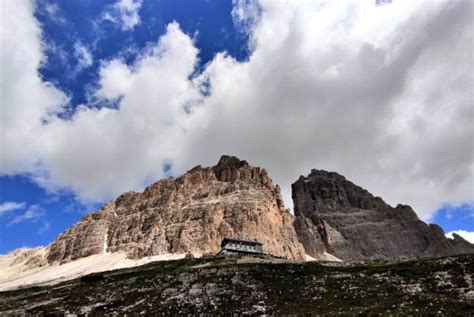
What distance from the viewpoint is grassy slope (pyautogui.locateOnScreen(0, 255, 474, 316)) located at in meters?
43.9

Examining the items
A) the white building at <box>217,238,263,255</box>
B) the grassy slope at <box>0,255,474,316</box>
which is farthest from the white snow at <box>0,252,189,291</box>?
the grassy slope at <box>0,255,474,316</box>

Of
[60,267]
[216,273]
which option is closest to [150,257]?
[60,267]

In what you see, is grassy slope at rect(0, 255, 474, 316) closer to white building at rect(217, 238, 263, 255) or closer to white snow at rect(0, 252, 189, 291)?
white building at rect(217, 238, 263, 255)

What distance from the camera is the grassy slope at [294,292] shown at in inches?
1727

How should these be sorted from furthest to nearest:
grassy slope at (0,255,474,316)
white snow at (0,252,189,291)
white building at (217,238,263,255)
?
white snow at (0,252,189,291) → white building at (217,238,263,255) → grassy slope at (0,255,474,316)

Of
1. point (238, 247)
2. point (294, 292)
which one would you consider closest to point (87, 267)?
point (238, 247)

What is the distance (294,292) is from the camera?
5438cm

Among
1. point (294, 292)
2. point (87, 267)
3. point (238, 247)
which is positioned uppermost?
point (87, 267)

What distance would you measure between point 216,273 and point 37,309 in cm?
2708

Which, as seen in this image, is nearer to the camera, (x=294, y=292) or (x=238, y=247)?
(x=294, y=292)

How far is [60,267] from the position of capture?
198 meters

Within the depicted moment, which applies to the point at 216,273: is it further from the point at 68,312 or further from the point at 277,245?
the point at 277,245

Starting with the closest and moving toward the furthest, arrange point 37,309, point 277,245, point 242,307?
point 242,307, point 37,309, point 277,245

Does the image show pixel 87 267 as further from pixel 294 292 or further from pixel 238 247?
pixel 294 292
